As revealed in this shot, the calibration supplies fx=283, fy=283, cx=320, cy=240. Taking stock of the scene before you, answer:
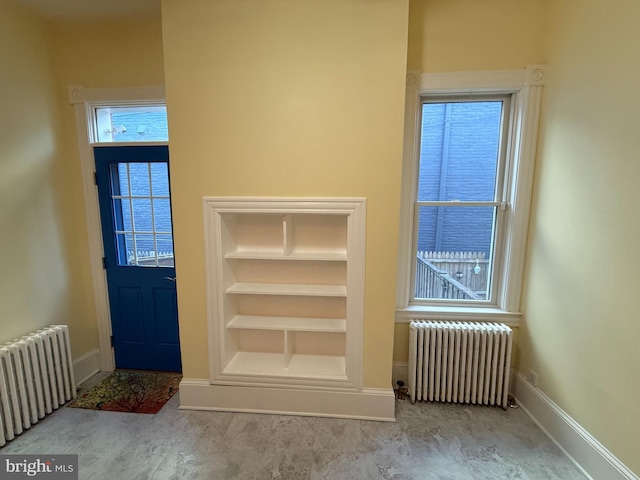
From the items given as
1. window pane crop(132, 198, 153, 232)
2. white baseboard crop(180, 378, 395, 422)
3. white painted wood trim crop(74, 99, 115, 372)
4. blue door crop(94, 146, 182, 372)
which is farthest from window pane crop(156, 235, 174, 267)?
white baseboard crop(180, 378, 395, 422)

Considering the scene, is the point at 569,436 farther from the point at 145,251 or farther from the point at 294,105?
the point at 145,251

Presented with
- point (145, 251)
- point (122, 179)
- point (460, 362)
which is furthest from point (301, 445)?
point (122, 179)

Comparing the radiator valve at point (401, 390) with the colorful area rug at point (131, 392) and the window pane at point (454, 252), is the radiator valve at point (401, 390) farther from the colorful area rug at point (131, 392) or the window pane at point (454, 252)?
the colorful area rug at point (131, 392)

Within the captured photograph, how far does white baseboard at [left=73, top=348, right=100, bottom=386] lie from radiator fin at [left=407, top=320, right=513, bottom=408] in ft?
9.75

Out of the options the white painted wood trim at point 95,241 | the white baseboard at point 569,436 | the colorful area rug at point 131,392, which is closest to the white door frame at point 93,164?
the white painted wood trim at point 95,241

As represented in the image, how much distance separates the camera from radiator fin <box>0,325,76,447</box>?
1.91m

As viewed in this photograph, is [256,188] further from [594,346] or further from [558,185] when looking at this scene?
[594,346]

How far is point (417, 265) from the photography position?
8.27 ft

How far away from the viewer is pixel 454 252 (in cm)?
249

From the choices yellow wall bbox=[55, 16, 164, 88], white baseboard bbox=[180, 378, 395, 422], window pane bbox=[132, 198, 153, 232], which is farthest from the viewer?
window pane bbox=[132, 198, 153, 232]

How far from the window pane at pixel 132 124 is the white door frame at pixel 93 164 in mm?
61

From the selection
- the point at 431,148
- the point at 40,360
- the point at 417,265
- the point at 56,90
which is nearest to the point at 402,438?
the point at 417,265

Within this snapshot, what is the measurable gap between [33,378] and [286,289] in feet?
6.44

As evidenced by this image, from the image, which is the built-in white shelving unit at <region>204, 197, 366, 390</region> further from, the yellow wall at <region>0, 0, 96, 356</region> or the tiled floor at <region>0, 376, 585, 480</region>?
the yellow wall at <region>0, 0, 96, 356</region>
